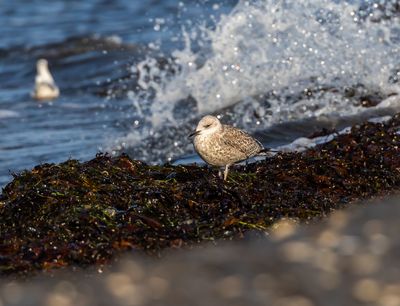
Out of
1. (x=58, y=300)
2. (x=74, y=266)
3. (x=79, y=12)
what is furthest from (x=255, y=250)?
(x=79, y=12)

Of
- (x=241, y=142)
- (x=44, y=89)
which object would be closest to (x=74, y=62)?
(x=44, y=89)

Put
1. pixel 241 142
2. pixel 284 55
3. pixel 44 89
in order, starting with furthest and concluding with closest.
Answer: pixel 44 89
pixel 284 55
pixel 241 142

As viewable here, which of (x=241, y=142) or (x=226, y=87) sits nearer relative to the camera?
(x=241, y=142)

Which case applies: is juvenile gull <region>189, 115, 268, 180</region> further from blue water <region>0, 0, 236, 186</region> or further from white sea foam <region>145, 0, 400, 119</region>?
white sea foam <region>145, 0, 400, 119</region>

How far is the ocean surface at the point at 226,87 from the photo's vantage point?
1070cm

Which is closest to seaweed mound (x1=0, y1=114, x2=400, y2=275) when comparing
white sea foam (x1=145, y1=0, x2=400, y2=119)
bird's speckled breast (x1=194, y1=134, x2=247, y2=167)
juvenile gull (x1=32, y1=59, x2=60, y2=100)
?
bird's speckled breast (x1=194, y1=134, x2=247, y2=167)

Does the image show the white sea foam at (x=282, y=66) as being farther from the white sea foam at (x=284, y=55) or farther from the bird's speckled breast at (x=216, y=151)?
the bird's speckled breast at (x=216, y=151)

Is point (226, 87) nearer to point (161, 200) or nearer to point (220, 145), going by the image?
point (220, 145)

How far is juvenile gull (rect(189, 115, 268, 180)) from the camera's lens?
292 inches

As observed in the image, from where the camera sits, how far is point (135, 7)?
1888 centimetres

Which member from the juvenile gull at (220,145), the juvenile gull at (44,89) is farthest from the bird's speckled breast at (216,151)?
the juvenile gull at (44,89)

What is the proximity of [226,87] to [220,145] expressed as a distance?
4.54m

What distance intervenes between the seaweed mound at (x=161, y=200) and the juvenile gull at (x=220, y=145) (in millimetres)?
118

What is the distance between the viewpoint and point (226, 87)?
11.9 metres
